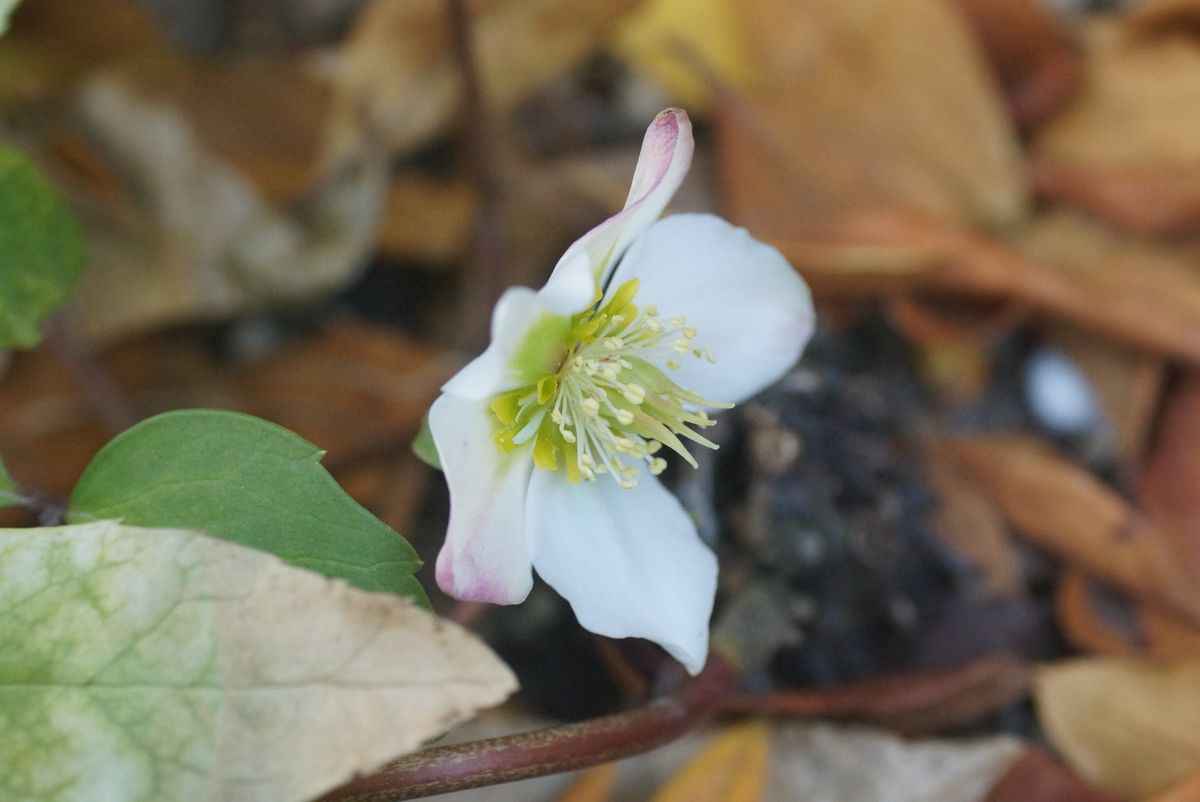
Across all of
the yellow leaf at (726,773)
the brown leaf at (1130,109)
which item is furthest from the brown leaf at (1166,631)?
the brown leaf at (1130,109)

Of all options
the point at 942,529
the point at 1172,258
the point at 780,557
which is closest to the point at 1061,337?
the point at 1172,258

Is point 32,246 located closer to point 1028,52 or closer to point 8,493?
point 8,493

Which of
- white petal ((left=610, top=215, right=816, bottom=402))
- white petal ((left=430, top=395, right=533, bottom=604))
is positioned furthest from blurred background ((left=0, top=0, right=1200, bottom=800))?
white petal ((left=430, top=395, right=533, bottom=604))

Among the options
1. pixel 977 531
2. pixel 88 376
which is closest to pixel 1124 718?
pixel 977 531

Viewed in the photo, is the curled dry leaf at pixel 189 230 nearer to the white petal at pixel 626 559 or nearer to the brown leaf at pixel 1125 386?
the white petal at pixel 626 559

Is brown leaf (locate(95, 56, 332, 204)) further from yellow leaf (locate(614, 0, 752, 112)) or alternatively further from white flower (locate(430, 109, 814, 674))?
white flower (locate(430, 109, 814, 674))
